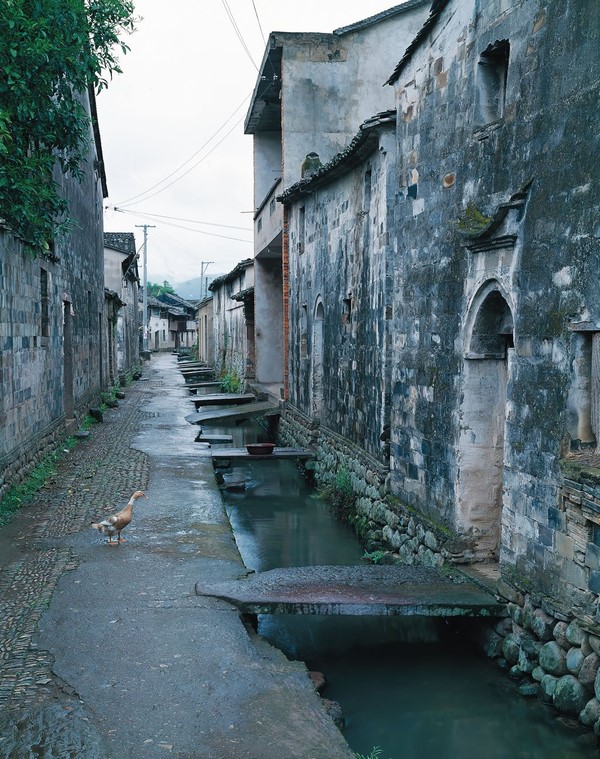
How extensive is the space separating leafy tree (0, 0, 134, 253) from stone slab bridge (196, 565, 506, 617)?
5.36 metres

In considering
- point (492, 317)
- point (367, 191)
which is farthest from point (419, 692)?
point (367, 191)

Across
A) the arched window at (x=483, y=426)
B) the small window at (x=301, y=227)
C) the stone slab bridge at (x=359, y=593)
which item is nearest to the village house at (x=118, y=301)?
the small window at (x=301, y=227)

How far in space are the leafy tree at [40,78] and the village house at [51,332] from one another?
495mm

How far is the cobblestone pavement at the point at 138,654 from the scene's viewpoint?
4219 millimetres

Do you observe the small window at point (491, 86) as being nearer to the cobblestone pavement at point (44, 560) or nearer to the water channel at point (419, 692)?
the water channel at point (419, 692)

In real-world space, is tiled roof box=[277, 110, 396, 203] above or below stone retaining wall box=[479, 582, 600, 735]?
above

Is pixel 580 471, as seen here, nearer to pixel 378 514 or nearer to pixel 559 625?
pixel 559 625

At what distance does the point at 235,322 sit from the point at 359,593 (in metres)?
24.1

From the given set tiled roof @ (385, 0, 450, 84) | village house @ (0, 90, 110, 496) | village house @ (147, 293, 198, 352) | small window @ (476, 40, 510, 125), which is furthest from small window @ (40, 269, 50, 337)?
village house @ (147, 293, 198, 352)

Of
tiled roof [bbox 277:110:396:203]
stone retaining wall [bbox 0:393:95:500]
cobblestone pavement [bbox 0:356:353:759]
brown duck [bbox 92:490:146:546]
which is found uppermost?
tiled roof [bbox 277:110:396:203]

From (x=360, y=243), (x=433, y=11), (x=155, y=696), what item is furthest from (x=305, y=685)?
(x=360, y=243)

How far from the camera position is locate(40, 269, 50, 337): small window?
12633 mm

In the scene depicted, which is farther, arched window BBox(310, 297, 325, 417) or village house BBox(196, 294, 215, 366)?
village house BBox(196, 294, 215, 366)

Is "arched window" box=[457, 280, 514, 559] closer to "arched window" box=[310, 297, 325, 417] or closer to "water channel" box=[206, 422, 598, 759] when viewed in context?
"water channel" box=[206, 422, 598, 759]
